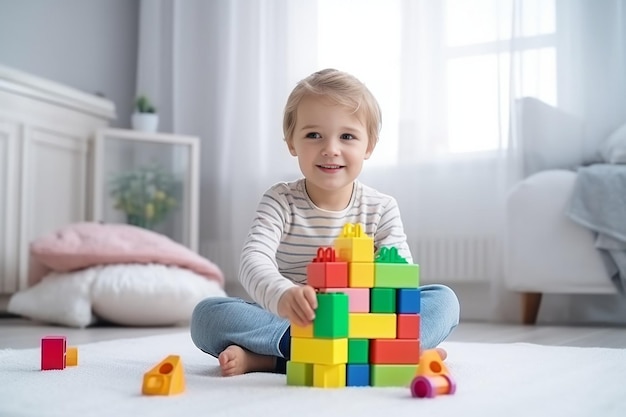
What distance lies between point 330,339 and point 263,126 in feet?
8.13

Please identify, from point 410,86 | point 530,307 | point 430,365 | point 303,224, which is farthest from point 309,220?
point 410,86

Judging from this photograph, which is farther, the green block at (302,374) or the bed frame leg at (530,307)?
the bed frame leg at (530,307)

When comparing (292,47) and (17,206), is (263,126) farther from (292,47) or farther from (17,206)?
(17,206)

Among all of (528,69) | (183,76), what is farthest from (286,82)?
(528,69)

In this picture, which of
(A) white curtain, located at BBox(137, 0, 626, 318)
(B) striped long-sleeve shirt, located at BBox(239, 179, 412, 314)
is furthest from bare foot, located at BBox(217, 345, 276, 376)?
(A) white curtain, located at BBox(137, 0, 626, 318)

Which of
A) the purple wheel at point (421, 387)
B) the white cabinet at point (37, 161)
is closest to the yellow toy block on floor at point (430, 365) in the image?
the purple wheel at point (421, 387)

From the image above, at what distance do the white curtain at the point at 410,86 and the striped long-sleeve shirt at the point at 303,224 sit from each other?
158 cm

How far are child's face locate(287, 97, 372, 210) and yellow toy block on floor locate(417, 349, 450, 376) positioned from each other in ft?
1.11

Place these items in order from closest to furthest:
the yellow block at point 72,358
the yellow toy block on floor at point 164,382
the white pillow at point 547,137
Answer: the yellow toy block on floor at point 164,382, the yellow block at point 72,358, the white pillow at point 547,137

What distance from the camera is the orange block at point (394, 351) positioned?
1049 mm

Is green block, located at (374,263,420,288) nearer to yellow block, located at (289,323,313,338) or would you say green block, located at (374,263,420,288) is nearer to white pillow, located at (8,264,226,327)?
yellow block, located at (289,323,313,338)

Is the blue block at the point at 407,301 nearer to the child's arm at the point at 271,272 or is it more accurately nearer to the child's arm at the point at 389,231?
the child's arm at the point at 271,272

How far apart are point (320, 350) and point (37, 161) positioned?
7.37 ft

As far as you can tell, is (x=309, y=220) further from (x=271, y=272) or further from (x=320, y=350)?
(x=320, y=350)
